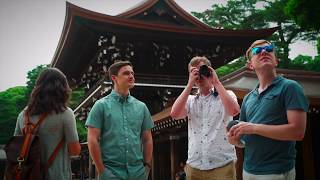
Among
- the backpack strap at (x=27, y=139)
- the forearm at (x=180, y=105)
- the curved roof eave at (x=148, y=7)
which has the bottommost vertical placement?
the backpack strap at (x=27, y=139)

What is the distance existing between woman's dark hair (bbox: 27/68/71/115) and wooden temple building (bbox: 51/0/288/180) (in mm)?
7195

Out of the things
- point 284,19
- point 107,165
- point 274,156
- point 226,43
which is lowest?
point 107,165

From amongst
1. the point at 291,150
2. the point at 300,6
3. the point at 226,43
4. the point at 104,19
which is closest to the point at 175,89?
the point at 226,43

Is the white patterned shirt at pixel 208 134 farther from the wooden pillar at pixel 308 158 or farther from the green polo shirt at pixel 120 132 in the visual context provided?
the wooden pillar at pixel 308 158

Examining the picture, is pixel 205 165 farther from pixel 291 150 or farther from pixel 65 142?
pixel 65 142

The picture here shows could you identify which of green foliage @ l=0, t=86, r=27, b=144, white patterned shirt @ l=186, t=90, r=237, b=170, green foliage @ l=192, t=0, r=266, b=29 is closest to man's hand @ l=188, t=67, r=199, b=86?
white patterned shirt @ l=186, t=90, r=237, b=170

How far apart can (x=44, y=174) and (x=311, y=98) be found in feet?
22.8

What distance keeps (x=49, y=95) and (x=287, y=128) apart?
1.73 metres

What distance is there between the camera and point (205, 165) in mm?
2883

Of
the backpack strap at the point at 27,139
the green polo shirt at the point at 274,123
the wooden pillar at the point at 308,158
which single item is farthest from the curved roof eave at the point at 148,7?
the green polo shirt at the point at 274,123

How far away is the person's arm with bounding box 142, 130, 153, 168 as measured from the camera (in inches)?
126

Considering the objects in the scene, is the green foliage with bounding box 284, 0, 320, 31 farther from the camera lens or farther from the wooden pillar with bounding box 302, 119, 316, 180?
the camera lens

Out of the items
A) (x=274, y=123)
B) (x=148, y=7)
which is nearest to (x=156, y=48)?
(x=148, y=7)

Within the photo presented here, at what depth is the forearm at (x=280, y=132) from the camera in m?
2.13
